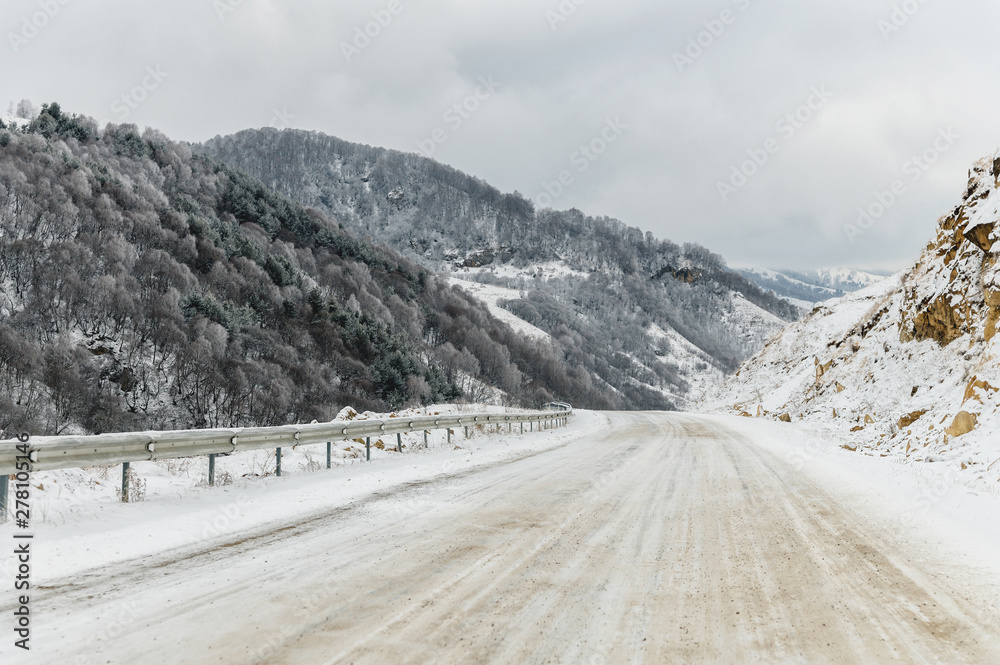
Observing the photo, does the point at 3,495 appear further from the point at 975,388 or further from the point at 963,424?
the point at 975,388

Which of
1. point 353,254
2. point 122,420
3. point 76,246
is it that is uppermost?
point 353,254

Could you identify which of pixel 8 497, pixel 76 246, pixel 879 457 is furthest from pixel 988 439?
pixel 76 246

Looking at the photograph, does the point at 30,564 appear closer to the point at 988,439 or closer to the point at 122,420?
the point at 988,439

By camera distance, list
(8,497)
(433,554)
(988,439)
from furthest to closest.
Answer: (988,439) → (8,497) → (433,554)

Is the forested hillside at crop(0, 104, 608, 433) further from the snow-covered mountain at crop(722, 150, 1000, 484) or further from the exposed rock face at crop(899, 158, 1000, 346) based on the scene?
the exposed rock face at crop(899, 158, 1000, 346)

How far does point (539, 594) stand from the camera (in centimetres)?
406

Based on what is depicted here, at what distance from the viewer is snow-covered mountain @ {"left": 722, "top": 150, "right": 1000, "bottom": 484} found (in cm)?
1192

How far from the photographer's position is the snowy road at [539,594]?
10.6 ft

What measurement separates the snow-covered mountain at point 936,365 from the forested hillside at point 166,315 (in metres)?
50.6

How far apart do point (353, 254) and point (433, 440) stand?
100744mm

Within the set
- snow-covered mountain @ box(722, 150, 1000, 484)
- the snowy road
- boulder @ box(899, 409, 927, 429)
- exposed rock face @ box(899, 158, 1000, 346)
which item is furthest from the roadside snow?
exposed rock face @ box(899, 158, 1000, 346)

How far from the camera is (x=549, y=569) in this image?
466cm

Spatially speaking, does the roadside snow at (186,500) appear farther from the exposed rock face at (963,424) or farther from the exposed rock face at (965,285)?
the exposed rock face at (965,285)

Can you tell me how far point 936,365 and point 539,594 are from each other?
18.6 m
